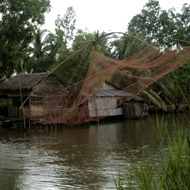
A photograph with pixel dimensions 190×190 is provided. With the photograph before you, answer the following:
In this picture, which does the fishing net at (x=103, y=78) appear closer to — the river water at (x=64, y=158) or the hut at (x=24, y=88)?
the river water at (x=64, y=158)

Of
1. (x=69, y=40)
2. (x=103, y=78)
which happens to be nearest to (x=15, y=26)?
(x=103, y=78)

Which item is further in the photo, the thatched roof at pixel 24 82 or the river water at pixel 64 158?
the thatched roof at pixel 24 82

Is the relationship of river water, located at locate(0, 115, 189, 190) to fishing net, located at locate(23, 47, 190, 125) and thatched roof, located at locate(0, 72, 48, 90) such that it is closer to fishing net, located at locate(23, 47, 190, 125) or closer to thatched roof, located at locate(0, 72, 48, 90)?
fishing net, located at locate(23, 47, 190, 125)

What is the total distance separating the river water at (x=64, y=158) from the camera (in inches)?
209

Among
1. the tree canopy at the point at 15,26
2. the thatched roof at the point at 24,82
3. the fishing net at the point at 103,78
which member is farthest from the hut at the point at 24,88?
the fishing net at the point at 103,78

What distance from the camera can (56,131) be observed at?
1251 cm

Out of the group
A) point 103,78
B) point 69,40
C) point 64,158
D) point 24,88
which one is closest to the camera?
point 103,78

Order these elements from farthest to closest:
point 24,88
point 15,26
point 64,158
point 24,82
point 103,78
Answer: point 24,82, point 24,88, point 15,26, point 64,158, point 103,78

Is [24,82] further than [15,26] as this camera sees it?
Yes

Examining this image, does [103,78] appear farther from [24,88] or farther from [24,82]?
[24,82]

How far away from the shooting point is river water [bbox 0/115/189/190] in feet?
17.5

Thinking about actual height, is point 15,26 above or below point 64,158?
above

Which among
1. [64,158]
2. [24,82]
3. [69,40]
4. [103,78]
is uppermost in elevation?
[69,40]

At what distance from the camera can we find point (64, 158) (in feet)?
24.5
